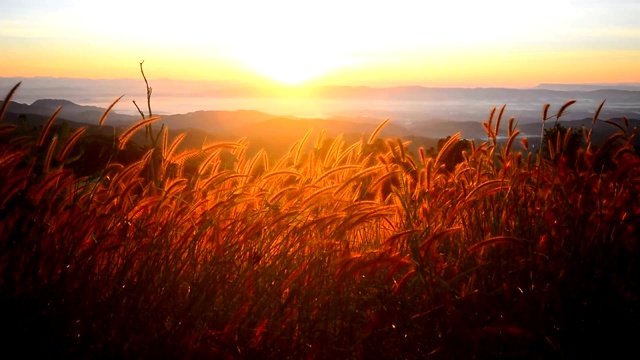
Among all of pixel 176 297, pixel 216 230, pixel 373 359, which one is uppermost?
pixel 216 230

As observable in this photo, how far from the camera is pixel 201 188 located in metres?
3.83

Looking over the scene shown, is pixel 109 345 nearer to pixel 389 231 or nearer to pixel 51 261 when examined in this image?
pixel 51 261

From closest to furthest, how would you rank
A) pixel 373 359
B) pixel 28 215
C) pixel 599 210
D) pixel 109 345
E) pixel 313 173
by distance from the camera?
pixel 109 345, pixel 373 359, pixel 28 215, pixel 599 210, pixel 313 173

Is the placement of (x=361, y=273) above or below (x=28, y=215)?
below

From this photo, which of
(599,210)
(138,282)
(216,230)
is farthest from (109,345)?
(599,210)

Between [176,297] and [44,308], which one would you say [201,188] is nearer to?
[176,297]

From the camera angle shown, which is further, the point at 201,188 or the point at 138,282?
the point at 201,188

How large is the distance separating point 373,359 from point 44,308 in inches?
59.8

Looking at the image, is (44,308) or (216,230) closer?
(44,308)

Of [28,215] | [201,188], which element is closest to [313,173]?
[201,188]

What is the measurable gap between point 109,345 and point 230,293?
2.07 ft

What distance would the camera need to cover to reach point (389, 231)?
459cm

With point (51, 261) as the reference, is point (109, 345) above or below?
below

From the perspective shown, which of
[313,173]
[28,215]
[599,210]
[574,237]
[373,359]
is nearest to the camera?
[373,359]
